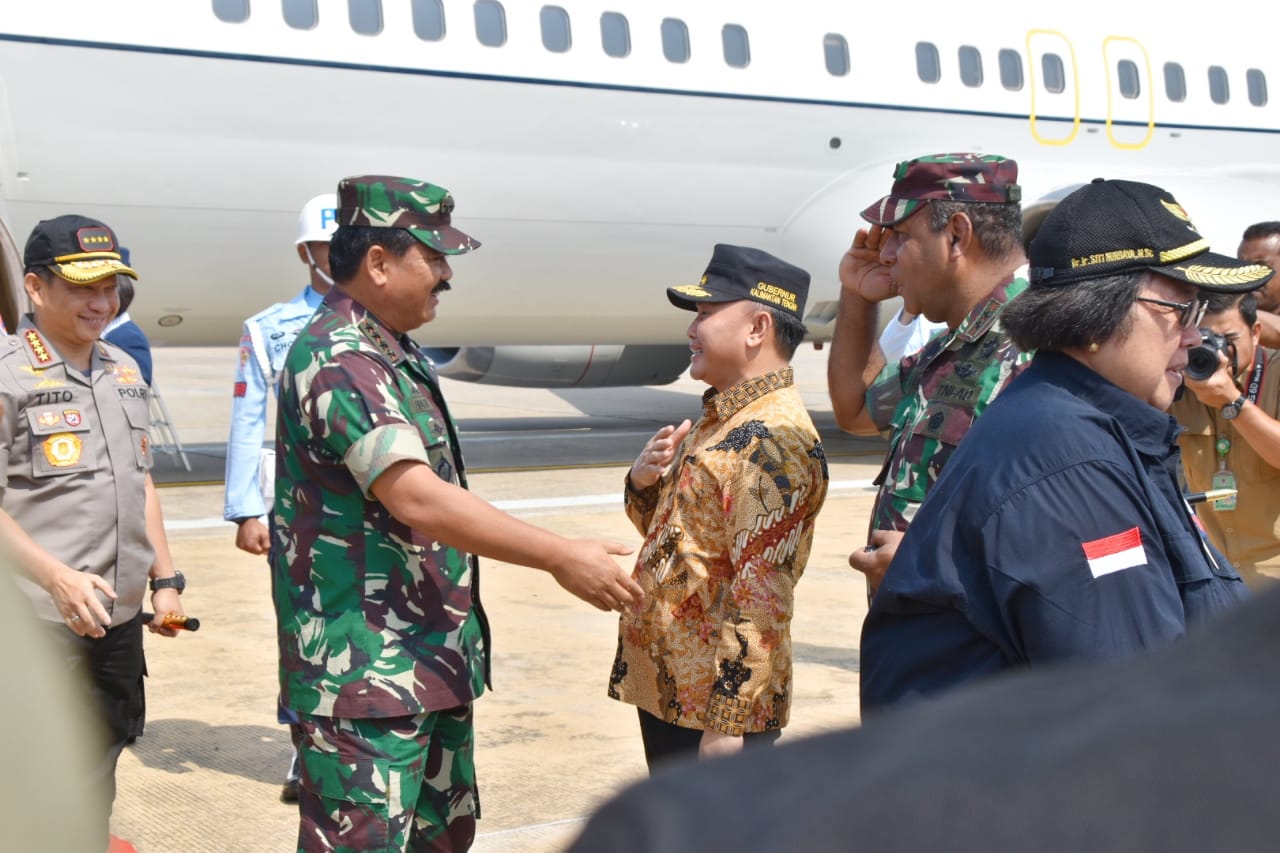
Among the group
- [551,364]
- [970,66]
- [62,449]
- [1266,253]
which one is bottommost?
[551,364]

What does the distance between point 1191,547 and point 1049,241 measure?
49 centimetres

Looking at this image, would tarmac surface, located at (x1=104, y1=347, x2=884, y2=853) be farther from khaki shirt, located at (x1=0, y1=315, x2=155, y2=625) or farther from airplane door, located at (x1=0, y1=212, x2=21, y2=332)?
airplane door, located at (x1=0, y1=212, x2=21, y2=332)

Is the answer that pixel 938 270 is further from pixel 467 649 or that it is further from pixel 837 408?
pixel 467 649

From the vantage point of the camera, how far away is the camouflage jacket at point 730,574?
2.80 meters

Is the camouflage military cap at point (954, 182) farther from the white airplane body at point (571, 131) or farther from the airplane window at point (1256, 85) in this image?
the airplane window at point (1256, 85)

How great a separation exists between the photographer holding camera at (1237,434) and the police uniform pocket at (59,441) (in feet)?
9.15

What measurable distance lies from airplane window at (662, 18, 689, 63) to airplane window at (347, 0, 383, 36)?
1979 mm

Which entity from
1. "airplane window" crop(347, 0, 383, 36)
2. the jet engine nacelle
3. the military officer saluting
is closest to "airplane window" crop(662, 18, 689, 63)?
"airplane window" crop(347, 0, 383, 36)

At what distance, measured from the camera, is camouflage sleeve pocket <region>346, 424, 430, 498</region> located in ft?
8.81

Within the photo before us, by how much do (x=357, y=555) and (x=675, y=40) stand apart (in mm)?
7318

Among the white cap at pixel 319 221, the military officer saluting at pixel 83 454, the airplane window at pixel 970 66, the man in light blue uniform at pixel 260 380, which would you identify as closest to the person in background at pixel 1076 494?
the military officer saluting at pixel 83 454

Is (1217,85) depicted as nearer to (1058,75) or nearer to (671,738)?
(1058,75)

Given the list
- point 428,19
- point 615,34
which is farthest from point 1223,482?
point 615,34

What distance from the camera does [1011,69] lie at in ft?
35.7
